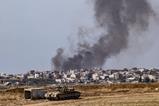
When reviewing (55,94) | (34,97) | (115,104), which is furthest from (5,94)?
(115,104)

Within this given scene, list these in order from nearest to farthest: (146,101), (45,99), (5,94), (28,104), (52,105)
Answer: (146,101)
(52,105)
(28,104)
(45,99)
(5,94)

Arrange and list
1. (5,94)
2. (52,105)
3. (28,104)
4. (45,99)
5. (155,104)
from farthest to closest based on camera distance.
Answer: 1. (5,94)
2. (45,99)
3. (28,104)
4. (52,105)
5. (155,104)

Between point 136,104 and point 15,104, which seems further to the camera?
point 15,104

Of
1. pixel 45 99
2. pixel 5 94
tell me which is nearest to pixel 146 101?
pixel 45 99

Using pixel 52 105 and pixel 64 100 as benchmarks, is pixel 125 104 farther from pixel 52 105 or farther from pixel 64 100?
pixel 64 100

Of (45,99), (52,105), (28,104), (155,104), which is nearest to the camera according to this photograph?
(155,104)

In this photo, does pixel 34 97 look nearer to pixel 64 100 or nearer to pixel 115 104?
pixel 64 100

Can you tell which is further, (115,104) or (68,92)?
(68,92)

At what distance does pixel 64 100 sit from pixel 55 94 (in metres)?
2.87

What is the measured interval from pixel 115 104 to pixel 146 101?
3777 millimetres

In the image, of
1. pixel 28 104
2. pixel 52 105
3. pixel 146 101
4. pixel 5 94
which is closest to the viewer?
pixel 146 101

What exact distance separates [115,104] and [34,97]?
2912 centimetres

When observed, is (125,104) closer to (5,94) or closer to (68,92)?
(68,92)

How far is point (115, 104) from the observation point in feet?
231
